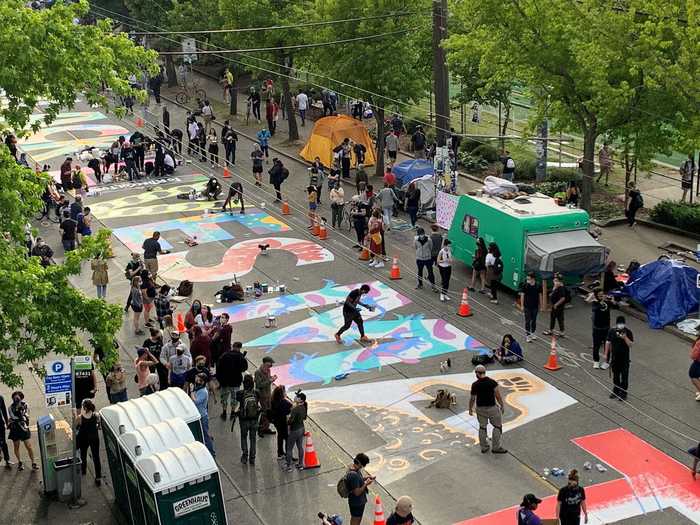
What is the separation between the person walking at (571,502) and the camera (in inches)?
571

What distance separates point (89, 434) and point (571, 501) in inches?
301

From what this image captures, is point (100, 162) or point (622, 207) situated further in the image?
point (100, 162)

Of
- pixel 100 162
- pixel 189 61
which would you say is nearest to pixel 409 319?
pixel 100 162

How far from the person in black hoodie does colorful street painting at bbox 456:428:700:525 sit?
16.8 ft

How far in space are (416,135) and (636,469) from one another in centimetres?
2271

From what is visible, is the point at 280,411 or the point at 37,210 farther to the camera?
the point at 280,411

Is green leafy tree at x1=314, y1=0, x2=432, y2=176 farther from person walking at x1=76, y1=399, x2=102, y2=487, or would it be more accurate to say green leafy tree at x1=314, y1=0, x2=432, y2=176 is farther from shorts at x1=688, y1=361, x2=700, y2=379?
person walking at x1=76, y1=399, x2=102, y2=487

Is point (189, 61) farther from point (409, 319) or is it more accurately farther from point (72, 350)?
point (72, 350)

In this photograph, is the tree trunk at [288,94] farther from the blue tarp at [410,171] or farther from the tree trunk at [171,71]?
the tree trunk at [171,71]

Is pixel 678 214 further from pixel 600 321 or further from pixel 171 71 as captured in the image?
pixel 171 71

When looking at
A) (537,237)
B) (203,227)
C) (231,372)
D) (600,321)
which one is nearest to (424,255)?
(537,237)

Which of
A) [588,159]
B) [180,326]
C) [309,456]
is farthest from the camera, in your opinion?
[588,159]

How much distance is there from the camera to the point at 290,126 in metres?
41.4

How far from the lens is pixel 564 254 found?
Answer: 78.3 feet
